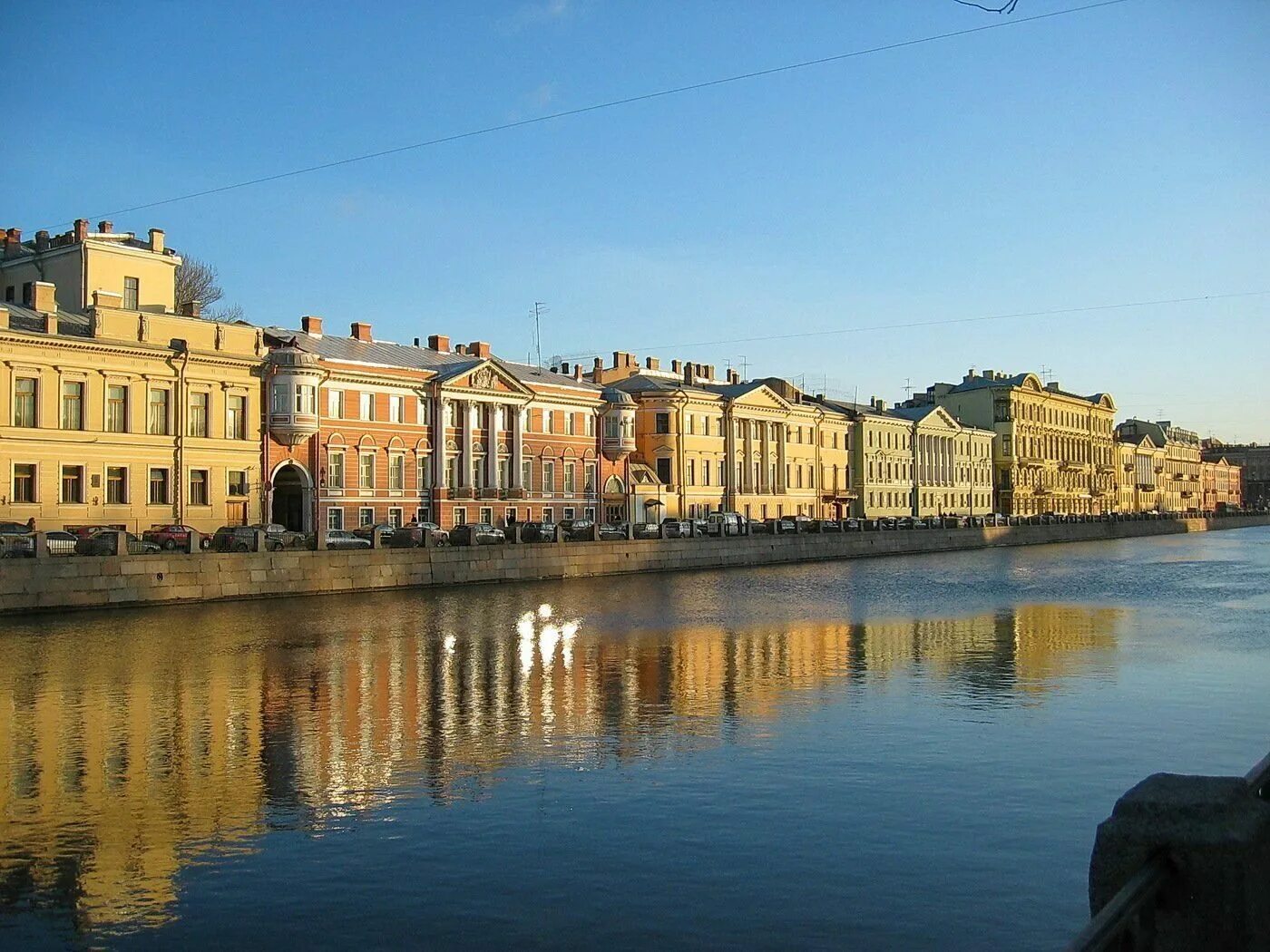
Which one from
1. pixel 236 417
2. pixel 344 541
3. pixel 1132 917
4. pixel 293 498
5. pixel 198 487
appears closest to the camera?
pixel 1132 917

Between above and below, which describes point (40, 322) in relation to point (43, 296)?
below

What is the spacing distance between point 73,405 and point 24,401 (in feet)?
5.72

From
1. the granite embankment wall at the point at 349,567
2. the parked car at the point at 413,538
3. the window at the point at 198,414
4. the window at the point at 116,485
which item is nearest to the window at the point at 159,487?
the window at the point at 116,485

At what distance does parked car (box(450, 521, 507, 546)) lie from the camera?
4559 cm

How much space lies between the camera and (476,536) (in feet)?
154

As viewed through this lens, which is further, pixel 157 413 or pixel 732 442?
pixel 732 442

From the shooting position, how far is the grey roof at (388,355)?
54875 mm

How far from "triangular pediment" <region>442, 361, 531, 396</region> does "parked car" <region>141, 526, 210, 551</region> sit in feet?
63.5

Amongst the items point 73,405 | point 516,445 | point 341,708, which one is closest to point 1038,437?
point 516,445

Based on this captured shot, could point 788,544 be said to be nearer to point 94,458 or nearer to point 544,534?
point 544,534

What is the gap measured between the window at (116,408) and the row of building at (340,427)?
65 millimetres

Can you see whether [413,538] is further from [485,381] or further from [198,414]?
[485,381]

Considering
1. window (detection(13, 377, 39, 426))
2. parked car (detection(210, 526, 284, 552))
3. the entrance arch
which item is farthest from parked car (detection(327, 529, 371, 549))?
window (detection(13, 377, 39, 426))

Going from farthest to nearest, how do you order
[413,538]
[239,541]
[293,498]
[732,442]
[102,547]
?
[732,442], [293,498], [413,538], [239,541], [102,547]
